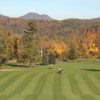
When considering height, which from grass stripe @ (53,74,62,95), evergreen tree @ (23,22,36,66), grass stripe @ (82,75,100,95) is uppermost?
evergreen tree @ (23,22,36,66)

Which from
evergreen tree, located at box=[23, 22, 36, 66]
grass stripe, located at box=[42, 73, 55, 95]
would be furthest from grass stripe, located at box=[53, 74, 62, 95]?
evergreen tree, located at box=[23, 22, 36, 66]

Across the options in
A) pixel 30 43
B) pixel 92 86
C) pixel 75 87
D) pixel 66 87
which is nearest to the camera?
pixel 66 87

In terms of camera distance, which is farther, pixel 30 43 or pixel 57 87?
pixel 30 43

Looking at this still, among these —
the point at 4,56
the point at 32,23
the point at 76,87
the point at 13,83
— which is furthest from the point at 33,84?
the point at 32,23

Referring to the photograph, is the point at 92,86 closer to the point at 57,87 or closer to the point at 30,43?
the point at 57,87

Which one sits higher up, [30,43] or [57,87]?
[30,43]

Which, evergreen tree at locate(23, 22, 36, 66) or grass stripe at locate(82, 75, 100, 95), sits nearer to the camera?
grass stripe at locate(82, 75, 100, 95)

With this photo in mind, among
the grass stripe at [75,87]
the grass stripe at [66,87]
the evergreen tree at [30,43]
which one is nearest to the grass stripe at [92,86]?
the grass stripe at [75,87]

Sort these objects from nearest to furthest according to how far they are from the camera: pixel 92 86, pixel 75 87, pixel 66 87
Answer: pixel 66 87 < pixel 75 87 < pixel 92 86

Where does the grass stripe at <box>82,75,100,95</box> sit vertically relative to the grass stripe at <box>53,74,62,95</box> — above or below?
below

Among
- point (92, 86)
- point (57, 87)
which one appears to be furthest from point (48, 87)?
point (92, 86)

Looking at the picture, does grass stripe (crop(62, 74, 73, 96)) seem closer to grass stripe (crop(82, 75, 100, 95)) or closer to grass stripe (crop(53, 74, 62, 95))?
grass stripe (crop(53, 74, 62, 95))

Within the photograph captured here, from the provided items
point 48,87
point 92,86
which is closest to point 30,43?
point 92,86

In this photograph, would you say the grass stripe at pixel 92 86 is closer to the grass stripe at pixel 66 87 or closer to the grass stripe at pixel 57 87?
the grass stripe at pixel 66 87
